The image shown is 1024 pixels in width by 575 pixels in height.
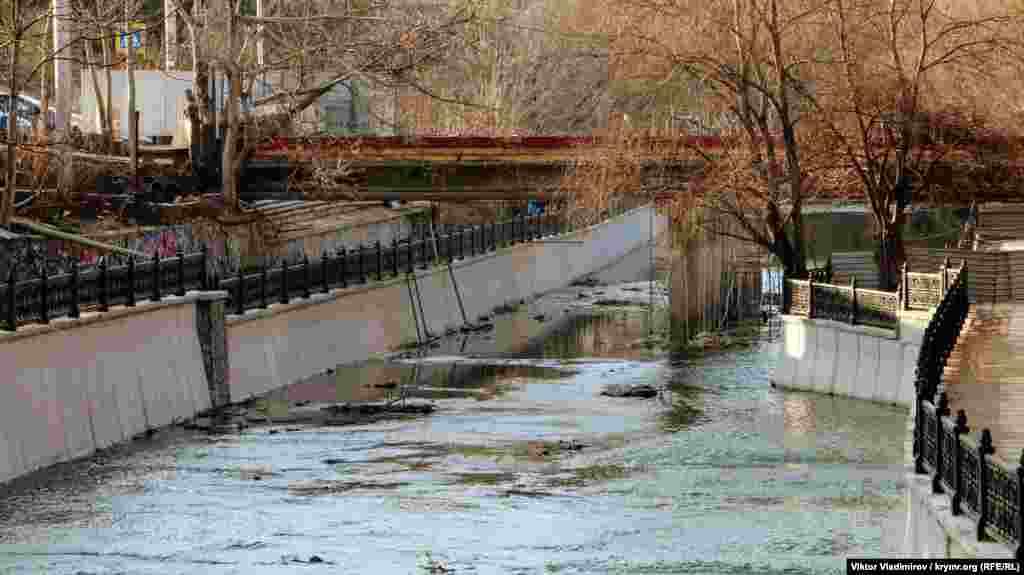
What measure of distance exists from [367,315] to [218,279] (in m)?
8.43

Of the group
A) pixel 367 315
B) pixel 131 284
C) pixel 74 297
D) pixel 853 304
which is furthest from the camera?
pixel 367 315

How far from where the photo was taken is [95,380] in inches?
1122

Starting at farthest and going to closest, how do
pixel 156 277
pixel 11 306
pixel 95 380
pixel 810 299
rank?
pixel 810 299 → pixel 156 277 → pixel 95 380 → pixel 11 306

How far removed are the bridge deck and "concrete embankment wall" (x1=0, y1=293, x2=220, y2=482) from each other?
1154 cm

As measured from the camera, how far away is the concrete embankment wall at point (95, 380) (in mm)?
Result: 25734

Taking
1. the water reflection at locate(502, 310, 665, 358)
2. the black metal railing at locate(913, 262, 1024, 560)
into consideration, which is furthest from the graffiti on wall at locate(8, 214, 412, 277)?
the black metal railing at locate(913, 262, 1024, 560)

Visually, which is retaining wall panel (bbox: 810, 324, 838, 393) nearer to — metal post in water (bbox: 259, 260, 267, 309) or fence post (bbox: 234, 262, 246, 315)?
metal post in water (bbox: 259, 260, 267, 309)

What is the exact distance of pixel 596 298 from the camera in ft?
204

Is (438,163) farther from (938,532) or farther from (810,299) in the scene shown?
(938,532)

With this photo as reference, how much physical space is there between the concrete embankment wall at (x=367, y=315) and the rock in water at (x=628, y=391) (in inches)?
233

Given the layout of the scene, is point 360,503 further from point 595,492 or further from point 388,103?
point 388,103

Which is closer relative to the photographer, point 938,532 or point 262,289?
point 938,532

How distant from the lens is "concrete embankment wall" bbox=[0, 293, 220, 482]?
25.7m

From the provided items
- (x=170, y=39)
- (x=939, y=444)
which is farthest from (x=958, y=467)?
(x=170, y=39)
